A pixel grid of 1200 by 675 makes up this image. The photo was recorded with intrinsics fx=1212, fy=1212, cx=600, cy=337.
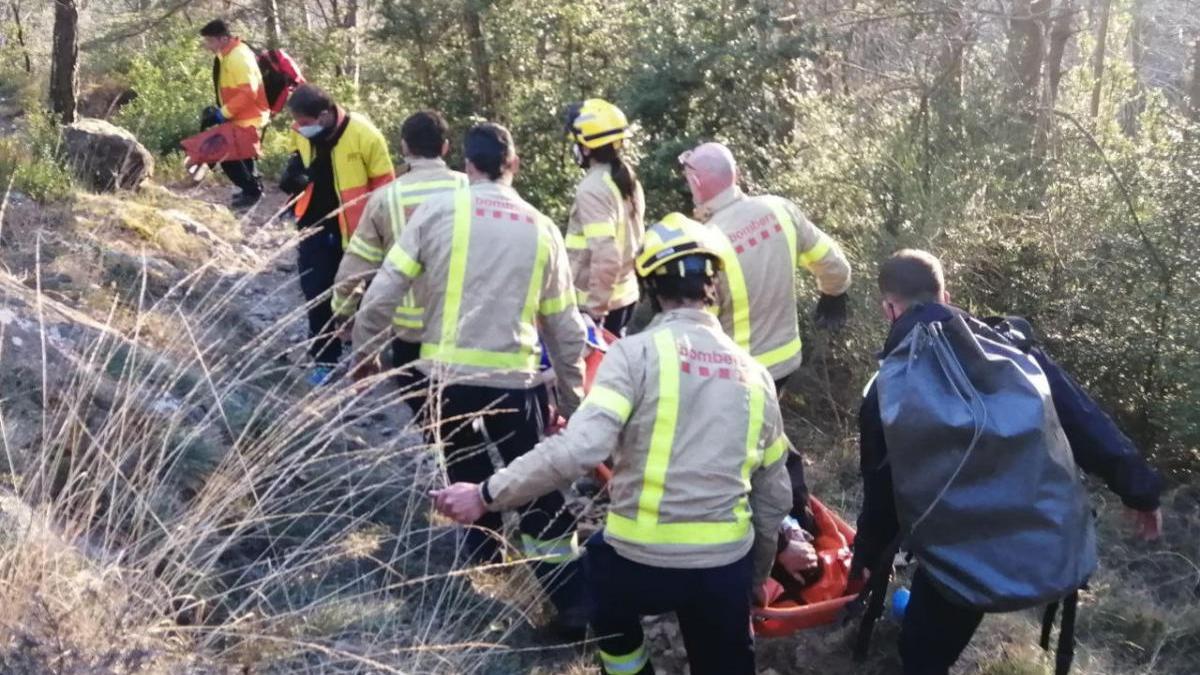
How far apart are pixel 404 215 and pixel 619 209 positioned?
45.6 inches

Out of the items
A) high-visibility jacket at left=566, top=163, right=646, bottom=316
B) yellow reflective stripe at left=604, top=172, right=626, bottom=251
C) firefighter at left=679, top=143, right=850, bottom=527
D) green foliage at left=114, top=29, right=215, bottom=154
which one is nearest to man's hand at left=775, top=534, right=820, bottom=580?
firefighter at left=679, top=143, right=850, bottom=527

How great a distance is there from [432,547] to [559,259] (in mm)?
1340

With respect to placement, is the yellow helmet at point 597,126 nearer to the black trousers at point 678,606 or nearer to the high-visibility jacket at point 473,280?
the high-visibility jacket at point 473,280

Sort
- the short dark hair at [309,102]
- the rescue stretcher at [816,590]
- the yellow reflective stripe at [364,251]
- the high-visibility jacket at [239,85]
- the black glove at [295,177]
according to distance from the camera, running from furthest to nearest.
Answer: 1. the high-visibility jacket at [239,85]
2. the black glove at [295,177]
3. the short dark hair at [309,102]
4. the yellow reflective stripe at [364,251]
5. the rescue stretcher at [816,590]

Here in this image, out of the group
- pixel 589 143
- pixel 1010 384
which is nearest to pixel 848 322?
pixel 589 143

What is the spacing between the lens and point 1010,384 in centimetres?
355

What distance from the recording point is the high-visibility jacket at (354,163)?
652cm

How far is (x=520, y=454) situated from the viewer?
4.72 metres

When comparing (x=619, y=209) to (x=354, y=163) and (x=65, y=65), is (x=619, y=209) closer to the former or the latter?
(x=354, y=163)

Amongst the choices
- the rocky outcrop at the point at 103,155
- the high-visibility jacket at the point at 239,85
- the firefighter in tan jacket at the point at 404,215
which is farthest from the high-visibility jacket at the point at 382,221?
the high-visibility jacket at the point at 239,85

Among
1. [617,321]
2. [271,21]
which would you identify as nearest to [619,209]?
[617,321]

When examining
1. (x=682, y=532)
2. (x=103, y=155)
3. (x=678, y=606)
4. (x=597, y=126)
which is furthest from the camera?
(x=103, y=155)

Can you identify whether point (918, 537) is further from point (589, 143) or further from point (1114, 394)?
point (1114, 394)

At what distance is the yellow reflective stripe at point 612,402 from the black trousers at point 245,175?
7.52 metres
